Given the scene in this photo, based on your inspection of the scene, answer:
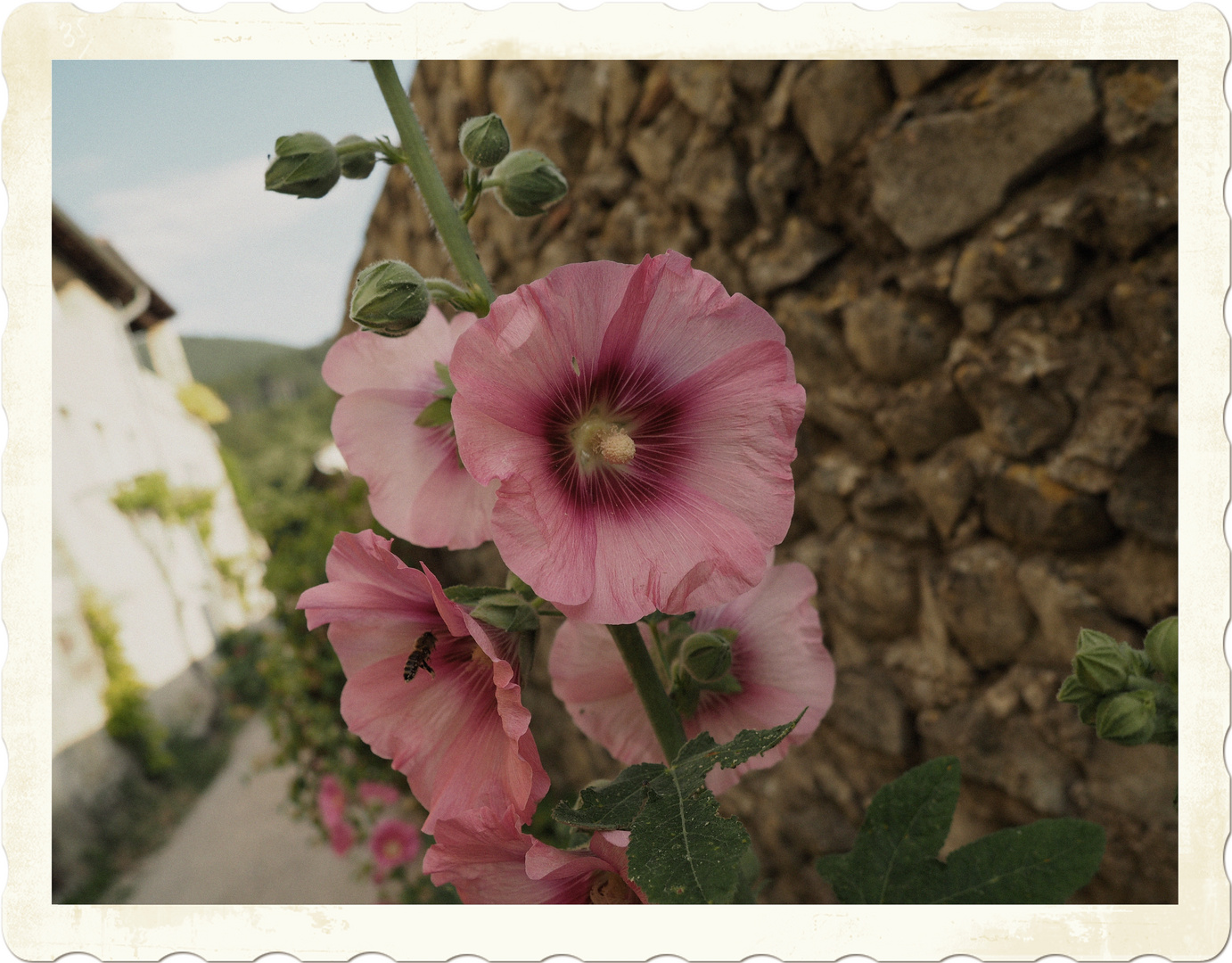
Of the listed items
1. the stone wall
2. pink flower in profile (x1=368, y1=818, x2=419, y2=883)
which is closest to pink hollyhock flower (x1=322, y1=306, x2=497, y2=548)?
the stone wall

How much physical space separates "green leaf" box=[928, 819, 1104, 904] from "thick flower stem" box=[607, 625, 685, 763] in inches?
10.5

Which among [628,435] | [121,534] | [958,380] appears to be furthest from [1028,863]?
[121,534]

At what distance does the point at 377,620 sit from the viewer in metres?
0.54

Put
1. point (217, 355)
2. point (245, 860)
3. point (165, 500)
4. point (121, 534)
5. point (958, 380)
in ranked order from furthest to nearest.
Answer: point (217, 355), point (165, 500), point (121, 534), point (245, 860), point (958, 380)

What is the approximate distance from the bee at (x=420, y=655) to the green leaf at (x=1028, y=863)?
0.44 meters

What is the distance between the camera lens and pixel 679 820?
0.44 meters

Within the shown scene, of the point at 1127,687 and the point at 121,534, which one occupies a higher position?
the point at 121,534

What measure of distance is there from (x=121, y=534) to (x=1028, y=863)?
577 centimetres

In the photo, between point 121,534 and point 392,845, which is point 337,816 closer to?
point 392,845

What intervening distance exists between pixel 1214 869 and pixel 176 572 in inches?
280

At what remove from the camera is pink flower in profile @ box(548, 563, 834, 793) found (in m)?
0.60

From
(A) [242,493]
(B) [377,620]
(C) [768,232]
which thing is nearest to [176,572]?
(A) [242,493]

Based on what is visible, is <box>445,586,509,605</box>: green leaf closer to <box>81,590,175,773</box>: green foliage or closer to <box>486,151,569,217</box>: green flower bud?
<box>486,151,569,217</box>: green flower bud

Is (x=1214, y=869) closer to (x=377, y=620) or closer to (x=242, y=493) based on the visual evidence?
(x=377, y=620)
